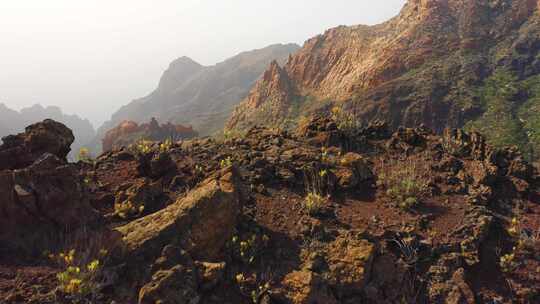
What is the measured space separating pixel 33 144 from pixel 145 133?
66.4 meters

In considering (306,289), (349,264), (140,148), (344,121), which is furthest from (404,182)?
(140,148)

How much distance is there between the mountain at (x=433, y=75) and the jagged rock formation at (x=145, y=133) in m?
17.6

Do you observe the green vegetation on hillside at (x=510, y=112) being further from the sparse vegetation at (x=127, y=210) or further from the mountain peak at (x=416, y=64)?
the sparse vegetation at (x=127, y=210)

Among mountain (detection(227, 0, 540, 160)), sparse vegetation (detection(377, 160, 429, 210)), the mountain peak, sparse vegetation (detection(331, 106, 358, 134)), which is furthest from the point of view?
the mountain peak

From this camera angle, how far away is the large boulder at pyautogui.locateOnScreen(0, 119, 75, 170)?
6.56 m

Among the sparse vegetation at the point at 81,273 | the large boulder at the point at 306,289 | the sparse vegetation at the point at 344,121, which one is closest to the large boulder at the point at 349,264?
the large boulder at the point at 306,289

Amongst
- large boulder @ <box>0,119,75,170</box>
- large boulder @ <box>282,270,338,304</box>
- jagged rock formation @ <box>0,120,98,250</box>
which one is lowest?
large boulder @ <box>282,270,338,304</box>

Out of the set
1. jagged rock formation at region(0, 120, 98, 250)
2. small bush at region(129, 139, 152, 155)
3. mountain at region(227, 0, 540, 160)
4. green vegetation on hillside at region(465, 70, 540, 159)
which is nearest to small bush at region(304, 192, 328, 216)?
jagged rock formation at region(0, 120, 98, 250)

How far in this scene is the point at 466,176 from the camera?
25.4ft

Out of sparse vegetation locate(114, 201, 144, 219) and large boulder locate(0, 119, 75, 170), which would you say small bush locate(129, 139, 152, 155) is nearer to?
large boulder locate(0, 119, 75, 170)

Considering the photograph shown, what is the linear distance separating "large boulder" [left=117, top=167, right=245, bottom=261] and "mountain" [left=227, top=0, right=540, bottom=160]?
21116 mm

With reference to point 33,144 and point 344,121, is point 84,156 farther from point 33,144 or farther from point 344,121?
point 344,121

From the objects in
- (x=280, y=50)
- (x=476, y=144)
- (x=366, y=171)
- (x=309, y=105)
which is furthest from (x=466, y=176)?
(x=280, y=50)

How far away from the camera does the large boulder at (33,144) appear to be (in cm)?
656
